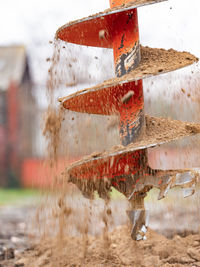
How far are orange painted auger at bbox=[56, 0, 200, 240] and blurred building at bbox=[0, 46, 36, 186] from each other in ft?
47.2

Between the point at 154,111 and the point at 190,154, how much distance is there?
0.86 meters

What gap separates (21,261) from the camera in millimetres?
4285

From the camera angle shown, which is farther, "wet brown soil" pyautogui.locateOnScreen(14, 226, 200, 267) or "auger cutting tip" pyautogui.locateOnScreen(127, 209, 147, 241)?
"wet brown soil" pyautogui.locateOnScreen(14, 226, 200, 267)

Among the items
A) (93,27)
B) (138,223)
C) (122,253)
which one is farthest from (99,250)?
(93,27)

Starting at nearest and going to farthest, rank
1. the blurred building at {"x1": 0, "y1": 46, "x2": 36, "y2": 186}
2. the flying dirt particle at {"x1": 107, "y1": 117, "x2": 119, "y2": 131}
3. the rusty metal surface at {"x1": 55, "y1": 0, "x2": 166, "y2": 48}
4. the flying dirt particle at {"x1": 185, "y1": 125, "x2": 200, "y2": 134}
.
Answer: the rusty metal surface at {"x1": 55, "y1": 0, "x2": 166, "y2": 48} < the flying dirt particle at {"x1": 185, "y1": 125, "x2": 200, "y2": 134} < the flying dirt particle at {"x1": 107, "y1": 117, "x2": 119, "y2": 131} < the blurred building at {"x1": 0, "y1": 46, "x2": 36, "y2": 186}

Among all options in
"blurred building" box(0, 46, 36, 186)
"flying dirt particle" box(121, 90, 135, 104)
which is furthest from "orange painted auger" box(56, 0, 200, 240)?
"blurred building" box(0, 46, 36, 186)

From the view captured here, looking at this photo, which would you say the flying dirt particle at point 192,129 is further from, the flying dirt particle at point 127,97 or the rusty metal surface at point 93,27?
the rusty metal surface at point 93,27

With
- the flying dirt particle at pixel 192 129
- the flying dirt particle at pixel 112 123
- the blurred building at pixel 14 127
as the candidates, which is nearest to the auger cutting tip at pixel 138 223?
the flying dirt particle at pixel 192 129

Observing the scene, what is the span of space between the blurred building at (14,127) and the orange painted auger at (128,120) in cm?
1439

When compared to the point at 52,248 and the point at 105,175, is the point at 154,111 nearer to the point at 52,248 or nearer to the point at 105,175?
the point at 105,175

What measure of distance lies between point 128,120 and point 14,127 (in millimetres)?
15397

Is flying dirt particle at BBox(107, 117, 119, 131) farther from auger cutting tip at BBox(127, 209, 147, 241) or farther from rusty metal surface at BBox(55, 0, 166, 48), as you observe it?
auger cutting tip at BBox(127, 209, 147, 241)

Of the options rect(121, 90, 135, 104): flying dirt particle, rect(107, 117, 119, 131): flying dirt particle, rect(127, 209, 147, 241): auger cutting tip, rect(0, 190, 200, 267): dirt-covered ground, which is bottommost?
rect(0, 190, 200, 267): dirt-covered ground

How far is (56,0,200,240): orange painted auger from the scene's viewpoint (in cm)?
331
